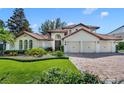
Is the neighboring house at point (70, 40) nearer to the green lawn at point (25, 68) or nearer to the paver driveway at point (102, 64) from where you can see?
the paver driveway at point (102, 64)

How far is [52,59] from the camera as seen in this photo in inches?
515

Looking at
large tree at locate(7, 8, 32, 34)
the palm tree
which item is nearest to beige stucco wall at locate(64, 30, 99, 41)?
large tree at locate(7, 8, 32, 34)

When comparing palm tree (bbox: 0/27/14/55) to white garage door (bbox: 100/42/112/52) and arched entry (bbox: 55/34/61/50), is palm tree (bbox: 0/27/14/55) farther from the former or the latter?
white garage door (bbox: 100/42/112/52)

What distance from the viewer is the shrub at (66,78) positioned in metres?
11.2

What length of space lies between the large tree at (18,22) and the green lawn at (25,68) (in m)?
1.20

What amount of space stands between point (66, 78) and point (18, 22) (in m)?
2.75

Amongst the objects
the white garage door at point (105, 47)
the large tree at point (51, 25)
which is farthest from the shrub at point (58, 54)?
the white garage door at point (105, 47)

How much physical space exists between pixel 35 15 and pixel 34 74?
2033 mm

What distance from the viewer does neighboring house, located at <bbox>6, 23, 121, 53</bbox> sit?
41.8ft

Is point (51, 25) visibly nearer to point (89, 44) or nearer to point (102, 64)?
point (89, 44)

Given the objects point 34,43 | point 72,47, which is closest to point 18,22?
point 34,43
